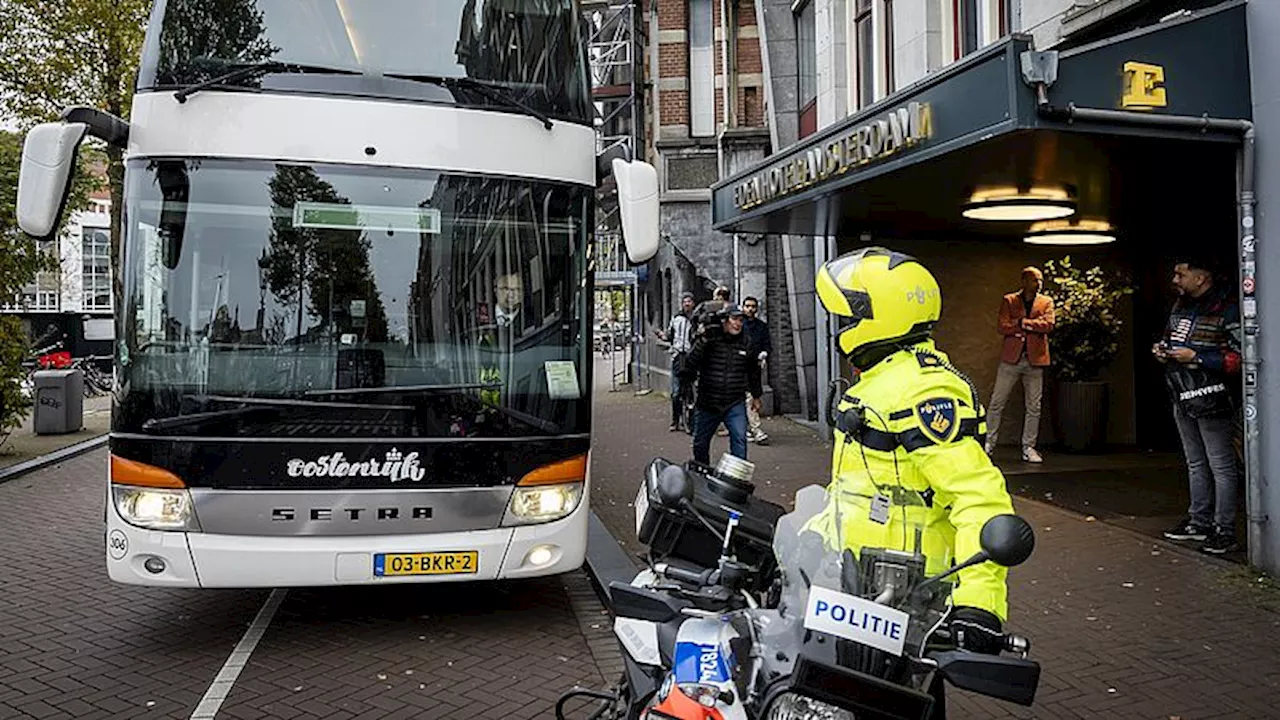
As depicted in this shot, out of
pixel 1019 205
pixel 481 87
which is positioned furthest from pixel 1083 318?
pixel 481 87

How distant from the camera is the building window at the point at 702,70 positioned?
67.1 feet

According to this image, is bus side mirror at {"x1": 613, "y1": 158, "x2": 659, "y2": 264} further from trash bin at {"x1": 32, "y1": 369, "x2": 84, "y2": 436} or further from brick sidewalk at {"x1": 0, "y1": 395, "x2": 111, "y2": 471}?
trash bin at {"x1": 32, "y1": 369, "x2": 84, "y2": 436}

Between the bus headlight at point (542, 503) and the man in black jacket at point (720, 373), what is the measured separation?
12.4ft

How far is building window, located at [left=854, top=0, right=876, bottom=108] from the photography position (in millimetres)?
12250

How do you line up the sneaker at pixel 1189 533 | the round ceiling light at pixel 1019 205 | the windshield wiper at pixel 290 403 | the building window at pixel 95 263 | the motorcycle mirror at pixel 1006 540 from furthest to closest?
the building window at pixel 95 263 → the round ceiling light at pixel 1019 205 → the sneaker at pixel 1189 533 → the windshield wiper at pixel 290 403 → the motorcycle mirror at pixel 1006 540

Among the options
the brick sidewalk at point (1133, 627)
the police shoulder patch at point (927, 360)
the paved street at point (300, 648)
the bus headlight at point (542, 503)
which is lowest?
the paved street at point (300, 648)

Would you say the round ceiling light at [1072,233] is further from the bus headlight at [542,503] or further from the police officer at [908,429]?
the police officer at [908,429]

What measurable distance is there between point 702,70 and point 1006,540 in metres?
19.8

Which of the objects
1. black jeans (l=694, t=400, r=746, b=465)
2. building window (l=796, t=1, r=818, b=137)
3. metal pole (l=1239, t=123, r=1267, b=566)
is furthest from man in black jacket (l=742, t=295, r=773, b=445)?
metal pole (l=1239, t=123, r=1267, b=566)

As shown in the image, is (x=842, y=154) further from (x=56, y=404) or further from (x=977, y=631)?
(x=56, y=404)

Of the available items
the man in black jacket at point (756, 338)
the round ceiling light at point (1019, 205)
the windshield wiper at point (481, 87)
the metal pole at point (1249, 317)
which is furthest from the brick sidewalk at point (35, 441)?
the metal pole at point (1249, 317)

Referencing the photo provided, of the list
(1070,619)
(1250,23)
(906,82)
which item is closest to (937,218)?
(906,82)

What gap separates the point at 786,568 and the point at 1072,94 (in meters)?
4.23

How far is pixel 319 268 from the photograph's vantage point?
498 cm
